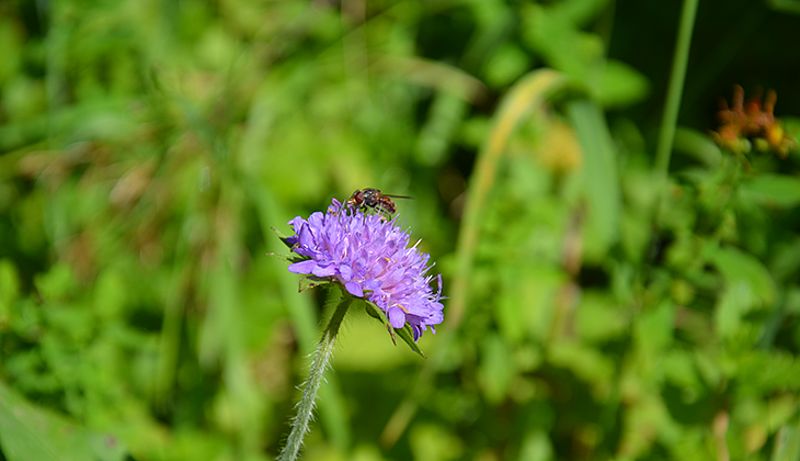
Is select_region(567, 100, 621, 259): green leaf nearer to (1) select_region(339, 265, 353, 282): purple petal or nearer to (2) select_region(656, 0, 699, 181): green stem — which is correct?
(2) select_region(656, 0, 699, 181): green stem

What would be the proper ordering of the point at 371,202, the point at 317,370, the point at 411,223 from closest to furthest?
the point at 317,370 < the point at 371,202 < the point at 411,223

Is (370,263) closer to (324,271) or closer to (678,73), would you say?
(324,271)

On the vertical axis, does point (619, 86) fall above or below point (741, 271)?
above

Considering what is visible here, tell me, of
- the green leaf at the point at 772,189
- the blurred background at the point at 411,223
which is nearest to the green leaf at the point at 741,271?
the blurred background at the point at 411,223

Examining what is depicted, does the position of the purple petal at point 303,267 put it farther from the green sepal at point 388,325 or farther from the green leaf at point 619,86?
the green leaf at point 619,86

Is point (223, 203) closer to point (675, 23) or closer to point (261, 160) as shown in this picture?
point (261, 160)

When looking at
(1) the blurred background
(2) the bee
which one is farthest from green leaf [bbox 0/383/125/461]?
(2) the bee

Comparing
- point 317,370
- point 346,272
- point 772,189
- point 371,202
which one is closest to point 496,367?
point 772,189
